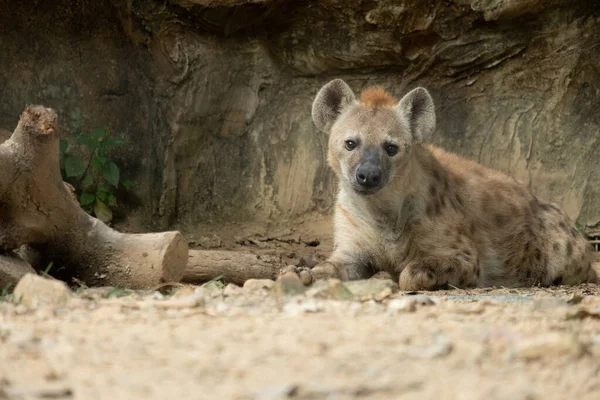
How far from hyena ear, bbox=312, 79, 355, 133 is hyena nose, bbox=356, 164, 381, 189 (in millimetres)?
762

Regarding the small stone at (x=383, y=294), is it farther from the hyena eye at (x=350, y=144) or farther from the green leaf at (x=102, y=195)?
the green leaf at (x=102, y=195)

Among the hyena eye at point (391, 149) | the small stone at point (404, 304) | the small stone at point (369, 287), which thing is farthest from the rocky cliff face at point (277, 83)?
the small stone at point (404, 304)

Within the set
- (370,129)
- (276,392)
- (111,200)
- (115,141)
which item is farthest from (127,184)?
(276,392)

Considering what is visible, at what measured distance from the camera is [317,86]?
801 cm

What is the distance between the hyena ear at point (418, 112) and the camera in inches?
246

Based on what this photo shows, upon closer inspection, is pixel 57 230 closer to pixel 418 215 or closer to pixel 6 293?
pixel 6 293

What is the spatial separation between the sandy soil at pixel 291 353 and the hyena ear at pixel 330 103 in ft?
10.4

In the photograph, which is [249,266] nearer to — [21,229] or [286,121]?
[21,229]

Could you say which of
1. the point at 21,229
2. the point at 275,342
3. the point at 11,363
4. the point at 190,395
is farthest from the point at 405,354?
the point at 21,229

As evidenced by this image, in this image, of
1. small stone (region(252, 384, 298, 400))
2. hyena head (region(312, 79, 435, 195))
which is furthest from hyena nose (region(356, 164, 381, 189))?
small stone (region(252, 384, 298, 400))

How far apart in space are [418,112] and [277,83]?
203 cm

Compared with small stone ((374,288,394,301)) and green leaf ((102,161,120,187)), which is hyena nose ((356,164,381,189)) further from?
green leaf ((102,161,120,187))

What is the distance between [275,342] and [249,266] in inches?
131

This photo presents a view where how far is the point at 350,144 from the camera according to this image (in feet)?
19.9
